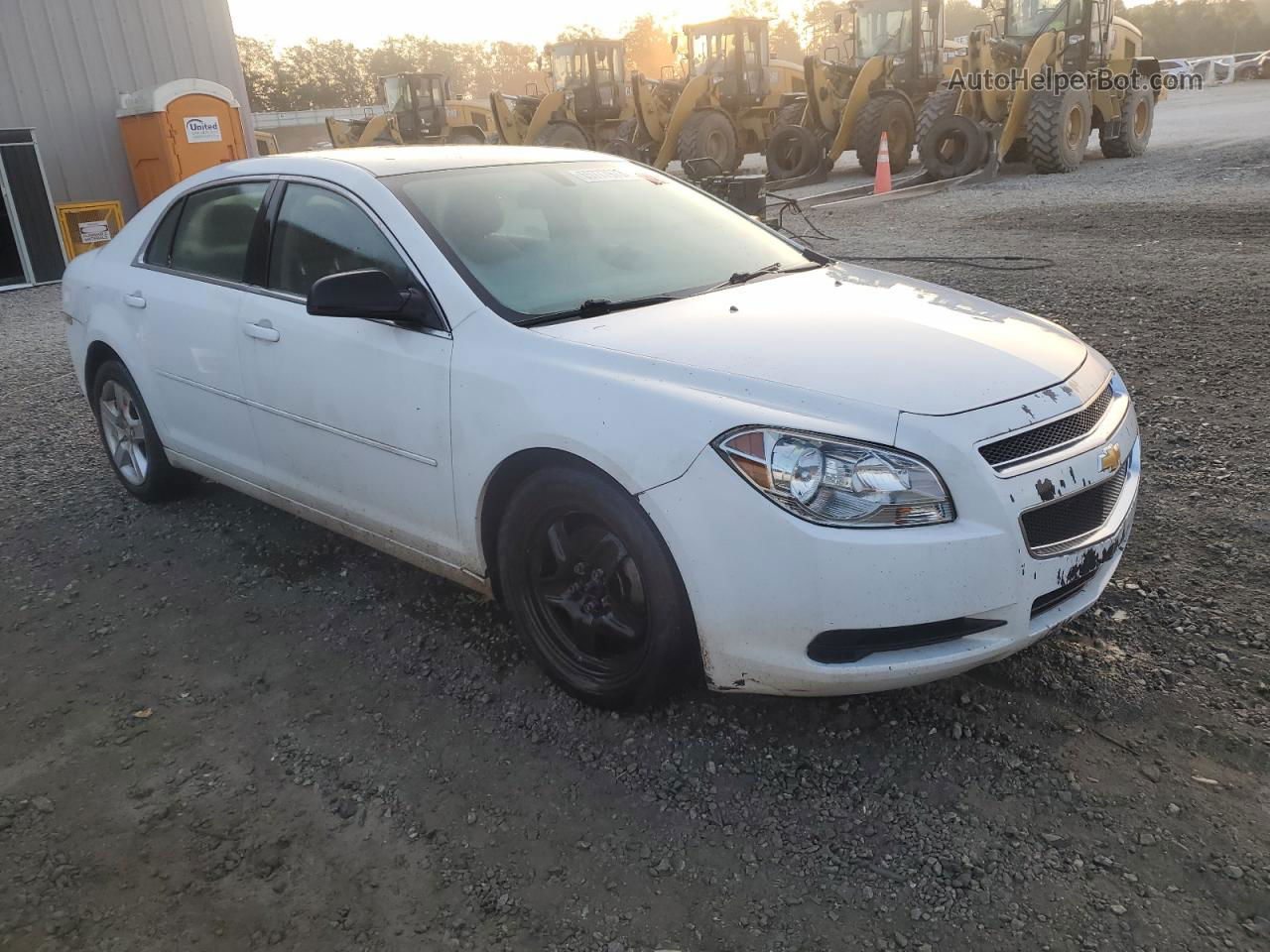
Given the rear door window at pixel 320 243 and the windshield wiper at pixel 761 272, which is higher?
the rear door window at pixel 320 243

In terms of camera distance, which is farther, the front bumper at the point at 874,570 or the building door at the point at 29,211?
the building door at the point at 29,211

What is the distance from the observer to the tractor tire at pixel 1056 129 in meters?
15.2

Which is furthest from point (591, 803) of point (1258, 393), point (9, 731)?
point (1258, 393)

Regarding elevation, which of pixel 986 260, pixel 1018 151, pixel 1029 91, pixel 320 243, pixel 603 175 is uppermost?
pixel 603 175

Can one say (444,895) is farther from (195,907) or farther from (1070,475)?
(1070,475)

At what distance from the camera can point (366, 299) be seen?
118 inches

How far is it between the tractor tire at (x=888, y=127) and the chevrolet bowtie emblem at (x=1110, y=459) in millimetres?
16332

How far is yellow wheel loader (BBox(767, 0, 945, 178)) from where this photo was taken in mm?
17922

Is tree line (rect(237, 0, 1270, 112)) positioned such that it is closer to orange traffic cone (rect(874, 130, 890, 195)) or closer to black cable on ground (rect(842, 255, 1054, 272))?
orange traffic cone (rect(874, 130, 890, 195))

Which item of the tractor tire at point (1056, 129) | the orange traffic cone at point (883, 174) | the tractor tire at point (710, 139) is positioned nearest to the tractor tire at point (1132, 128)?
the tractor tire at point (1056, 129)

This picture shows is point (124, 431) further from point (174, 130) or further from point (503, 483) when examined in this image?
point (174, 130)

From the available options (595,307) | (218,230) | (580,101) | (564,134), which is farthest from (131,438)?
(580,101)

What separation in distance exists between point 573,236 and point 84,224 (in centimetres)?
1292

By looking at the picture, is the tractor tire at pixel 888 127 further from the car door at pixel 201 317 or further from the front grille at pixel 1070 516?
the front grille at pixel 1070 516
